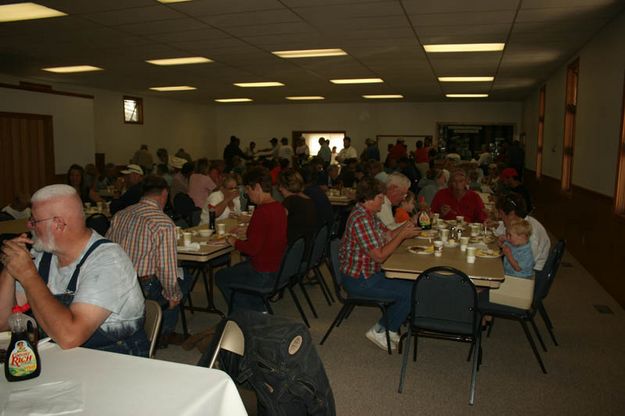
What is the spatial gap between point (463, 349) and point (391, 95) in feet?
37.0

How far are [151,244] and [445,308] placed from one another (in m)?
2.00

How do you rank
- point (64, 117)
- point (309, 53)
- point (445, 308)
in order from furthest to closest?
point (64, 117)
point (309, 53)
point (445, 308)

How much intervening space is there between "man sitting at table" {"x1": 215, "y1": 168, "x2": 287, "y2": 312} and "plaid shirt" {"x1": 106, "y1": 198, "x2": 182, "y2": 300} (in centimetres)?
70

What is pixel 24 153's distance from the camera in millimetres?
9172

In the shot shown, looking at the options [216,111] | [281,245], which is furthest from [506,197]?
[216,111]

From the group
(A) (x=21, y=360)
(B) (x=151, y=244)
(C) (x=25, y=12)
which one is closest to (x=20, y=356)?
(A) (x=21, y=360)

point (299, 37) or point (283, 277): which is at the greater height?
point (299, 37)

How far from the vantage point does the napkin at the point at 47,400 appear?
149 centimetres

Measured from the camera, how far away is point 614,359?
3.70 meters

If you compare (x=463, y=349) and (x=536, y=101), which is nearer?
(x=463, y=349)

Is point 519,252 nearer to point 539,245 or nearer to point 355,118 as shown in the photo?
point 539,245

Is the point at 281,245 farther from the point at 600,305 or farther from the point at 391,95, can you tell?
the point at 391,95

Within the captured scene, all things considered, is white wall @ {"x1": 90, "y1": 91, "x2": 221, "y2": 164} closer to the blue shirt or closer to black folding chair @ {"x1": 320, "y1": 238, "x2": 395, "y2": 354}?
black folding chair @ {"x1": 320, "y1": 238, "x2": 395, "y2": 354}

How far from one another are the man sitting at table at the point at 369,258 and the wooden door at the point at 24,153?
757 centimetres
